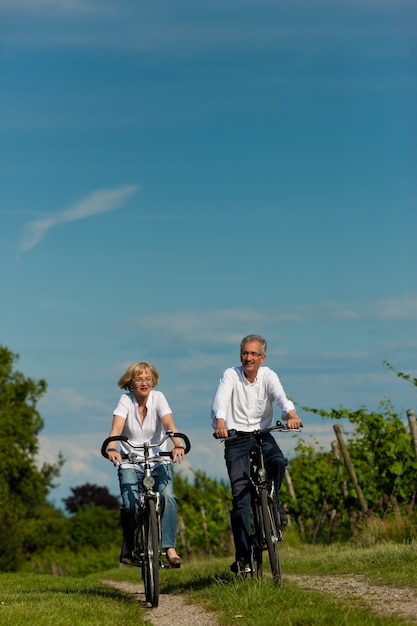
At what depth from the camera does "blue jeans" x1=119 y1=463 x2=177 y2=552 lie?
30.0 feet

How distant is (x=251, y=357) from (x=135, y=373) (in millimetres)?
1087

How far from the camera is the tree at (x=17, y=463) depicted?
47688 millimetres

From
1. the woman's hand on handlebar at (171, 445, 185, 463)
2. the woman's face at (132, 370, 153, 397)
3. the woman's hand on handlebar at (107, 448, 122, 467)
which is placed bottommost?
the woman's hand on handlebar at (171, 445, 185, 463)

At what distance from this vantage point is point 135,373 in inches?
362

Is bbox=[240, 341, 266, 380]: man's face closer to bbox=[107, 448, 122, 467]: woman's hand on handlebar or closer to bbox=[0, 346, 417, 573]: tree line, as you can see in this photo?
bbox=[107, 448, 122, 467]: woman's hand on handlebar

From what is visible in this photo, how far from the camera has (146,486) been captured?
900cm

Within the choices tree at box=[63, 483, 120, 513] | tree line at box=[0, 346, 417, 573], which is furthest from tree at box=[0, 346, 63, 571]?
tree at box=[63, 483, 120, 513]

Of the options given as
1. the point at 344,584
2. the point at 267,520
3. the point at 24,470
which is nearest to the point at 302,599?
the point at 267,520

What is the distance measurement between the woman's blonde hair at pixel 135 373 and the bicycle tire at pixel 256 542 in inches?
58.2

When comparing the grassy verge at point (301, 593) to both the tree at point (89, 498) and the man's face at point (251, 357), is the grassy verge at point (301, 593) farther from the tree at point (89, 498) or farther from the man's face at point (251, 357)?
the tree at point (89, 498)

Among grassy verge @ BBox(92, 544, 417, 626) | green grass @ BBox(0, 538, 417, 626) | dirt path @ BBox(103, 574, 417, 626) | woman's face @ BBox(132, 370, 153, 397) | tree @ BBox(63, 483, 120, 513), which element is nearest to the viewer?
grassy verge @ BBox(92, 544, 417, 626)

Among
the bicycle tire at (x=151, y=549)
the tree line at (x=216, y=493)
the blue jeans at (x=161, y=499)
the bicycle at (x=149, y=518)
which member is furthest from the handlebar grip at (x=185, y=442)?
the tree line at (x=216, y=493)

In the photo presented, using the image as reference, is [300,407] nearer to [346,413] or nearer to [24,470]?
[346,413]

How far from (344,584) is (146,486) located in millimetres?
2222
